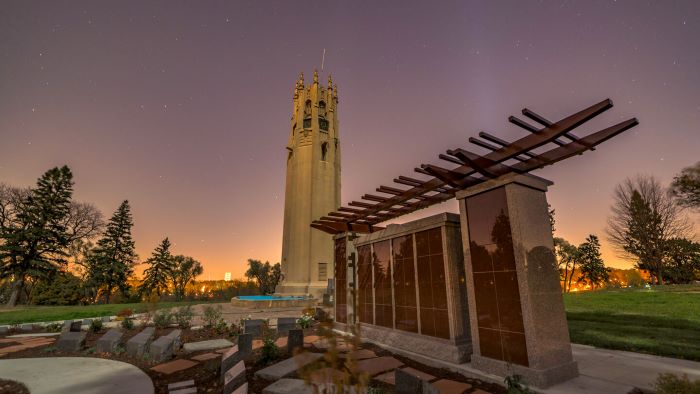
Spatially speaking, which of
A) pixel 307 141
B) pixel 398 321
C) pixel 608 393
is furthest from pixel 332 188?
pixel 608 393

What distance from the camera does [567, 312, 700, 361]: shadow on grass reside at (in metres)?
7.18

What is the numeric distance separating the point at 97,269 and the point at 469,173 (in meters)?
39.7

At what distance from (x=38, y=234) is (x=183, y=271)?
65.4ft

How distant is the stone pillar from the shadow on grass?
3.66m

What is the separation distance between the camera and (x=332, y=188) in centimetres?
3142

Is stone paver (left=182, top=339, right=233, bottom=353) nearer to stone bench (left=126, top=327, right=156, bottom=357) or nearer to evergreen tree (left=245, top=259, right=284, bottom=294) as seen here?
stone bench (left=126, top=327, right=156, bottom=357)

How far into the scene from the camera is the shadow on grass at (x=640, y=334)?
7180mm

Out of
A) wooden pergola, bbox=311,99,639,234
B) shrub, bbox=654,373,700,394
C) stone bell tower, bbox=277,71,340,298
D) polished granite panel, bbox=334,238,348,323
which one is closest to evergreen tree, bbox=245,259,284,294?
stone bell tower, bbox=277,71,340,298

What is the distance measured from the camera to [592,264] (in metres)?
43.8

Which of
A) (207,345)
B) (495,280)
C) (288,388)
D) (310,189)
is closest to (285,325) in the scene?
(207,345)

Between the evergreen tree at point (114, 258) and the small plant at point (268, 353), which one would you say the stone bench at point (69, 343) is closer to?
the small plant at point (268, 353)

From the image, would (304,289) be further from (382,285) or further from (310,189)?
(382,285)

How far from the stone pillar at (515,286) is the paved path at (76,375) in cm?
603

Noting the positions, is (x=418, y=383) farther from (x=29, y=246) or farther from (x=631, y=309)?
(x=29, y=246)
